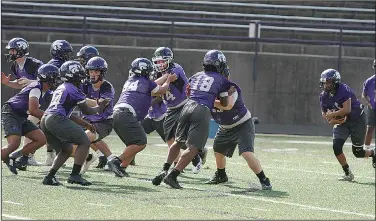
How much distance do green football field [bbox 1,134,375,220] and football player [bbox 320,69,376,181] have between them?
1.38ft

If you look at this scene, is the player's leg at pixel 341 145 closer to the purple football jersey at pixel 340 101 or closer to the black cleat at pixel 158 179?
the purple football jersey at pixel 340 101

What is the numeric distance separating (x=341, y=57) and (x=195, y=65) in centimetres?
347

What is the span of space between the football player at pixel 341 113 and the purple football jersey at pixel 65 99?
136 inches

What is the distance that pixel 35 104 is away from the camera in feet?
39.4

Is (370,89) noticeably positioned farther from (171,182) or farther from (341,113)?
(171,182)

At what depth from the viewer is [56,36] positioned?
23.6 m

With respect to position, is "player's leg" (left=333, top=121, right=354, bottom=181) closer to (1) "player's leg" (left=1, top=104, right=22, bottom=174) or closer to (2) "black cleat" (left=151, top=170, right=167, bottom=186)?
(2) "black cleat" (left=151, top=170, right=167, bottom=186)

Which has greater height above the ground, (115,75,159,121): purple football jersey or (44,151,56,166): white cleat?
(115,75,159,121): purple football jersey

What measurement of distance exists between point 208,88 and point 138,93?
4.08 ft

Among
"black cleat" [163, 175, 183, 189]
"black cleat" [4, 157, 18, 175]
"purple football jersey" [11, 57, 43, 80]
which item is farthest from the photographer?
"purple football jersey" [11, 57, 43, 80]

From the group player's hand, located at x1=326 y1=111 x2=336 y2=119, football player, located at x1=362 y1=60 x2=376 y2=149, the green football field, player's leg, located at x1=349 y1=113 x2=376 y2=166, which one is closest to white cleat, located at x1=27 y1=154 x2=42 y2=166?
the green football field

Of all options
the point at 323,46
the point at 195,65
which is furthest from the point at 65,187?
the point at 323,46

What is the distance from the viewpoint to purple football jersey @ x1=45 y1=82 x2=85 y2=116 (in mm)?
11414

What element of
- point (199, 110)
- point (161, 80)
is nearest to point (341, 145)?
point (161, 80)
